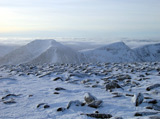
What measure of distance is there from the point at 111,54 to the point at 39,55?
48.6m

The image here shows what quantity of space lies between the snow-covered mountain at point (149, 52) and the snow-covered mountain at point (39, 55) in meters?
71.7

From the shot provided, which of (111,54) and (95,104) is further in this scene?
(111,54)

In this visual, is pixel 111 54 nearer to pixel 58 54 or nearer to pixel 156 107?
pixel 58 54

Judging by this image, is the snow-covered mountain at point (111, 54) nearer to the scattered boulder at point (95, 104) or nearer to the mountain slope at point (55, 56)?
the mountain slope at point (55, 56)

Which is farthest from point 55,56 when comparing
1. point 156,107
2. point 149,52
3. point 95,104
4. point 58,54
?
point 149,52

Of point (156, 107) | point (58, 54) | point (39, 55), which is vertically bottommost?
A: point (39, 55)

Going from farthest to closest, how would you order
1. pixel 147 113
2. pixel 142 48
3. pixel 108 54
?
1. pixel 142 48
2. pixel 108 54
3. pixel 147 113

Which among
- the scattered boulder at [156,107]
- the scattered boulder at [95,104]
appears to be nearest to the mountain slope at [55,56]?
the scattered boulder at [95,104]

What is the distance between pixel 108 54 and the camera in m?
114

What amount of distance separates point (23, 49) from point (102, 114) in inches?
3700

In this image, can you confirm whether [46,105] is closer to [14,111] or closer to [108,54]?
[14,111]

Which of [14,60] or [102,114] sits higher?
[102,114]

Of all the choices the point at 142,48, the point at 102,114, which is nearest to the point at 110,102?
the point at 102,114

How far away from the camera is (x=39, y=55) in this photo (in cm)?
8288
